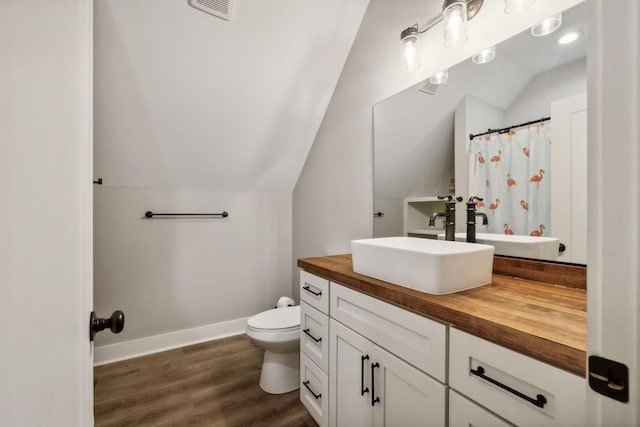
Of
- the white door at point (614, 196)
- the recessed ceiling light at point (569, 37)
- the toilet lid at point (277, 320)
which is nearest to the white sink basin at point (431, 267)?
the white door at point (614, 196)

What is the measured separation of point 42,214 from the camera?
15.7 inches

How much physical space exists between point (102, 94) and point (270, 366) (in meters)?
2.03

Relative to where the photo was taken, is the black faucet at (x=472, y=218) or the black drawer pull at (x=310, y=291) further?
the black drawer pull at (x=310, y=291)

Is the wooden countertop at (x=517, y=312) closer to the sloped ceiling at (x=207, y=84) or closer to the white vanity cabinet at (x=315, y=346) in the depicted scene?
the white vanity cabinet at (x=315, y=346)

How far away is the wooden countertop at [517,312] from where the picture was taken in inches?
22.9

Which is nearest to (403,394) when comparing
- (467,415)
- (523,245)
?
(467,415)

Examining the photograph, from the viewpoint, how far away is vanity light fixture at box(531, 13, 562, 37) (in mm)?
Answer: 999

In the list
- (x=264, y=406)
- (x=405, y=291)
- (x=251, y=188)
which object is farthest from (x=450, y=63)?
(x=264, y=406)

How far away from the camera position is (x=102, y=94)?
1.75 meters

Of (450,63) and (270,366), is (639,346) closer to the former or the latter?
(450,63)

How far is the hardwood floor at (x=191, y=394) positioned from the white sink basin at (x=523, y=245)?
134 centimetres

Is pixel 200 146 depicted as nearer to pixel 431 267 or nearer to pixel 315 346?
pixel 315 346

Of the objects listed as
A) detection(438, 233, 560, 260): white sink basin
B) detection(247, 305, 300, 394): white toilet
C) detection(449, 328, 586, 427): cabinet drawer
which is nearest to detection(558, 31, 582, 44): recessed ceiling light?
detection(438, 233, 560, 260): white sink basin

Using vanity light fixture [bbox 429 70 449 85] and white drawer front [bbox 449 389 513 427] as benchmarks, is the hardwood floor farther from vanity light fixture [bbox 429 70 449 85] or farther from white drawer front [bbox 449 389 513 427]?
vanity light fixture [bbox 429 70 449 85]
